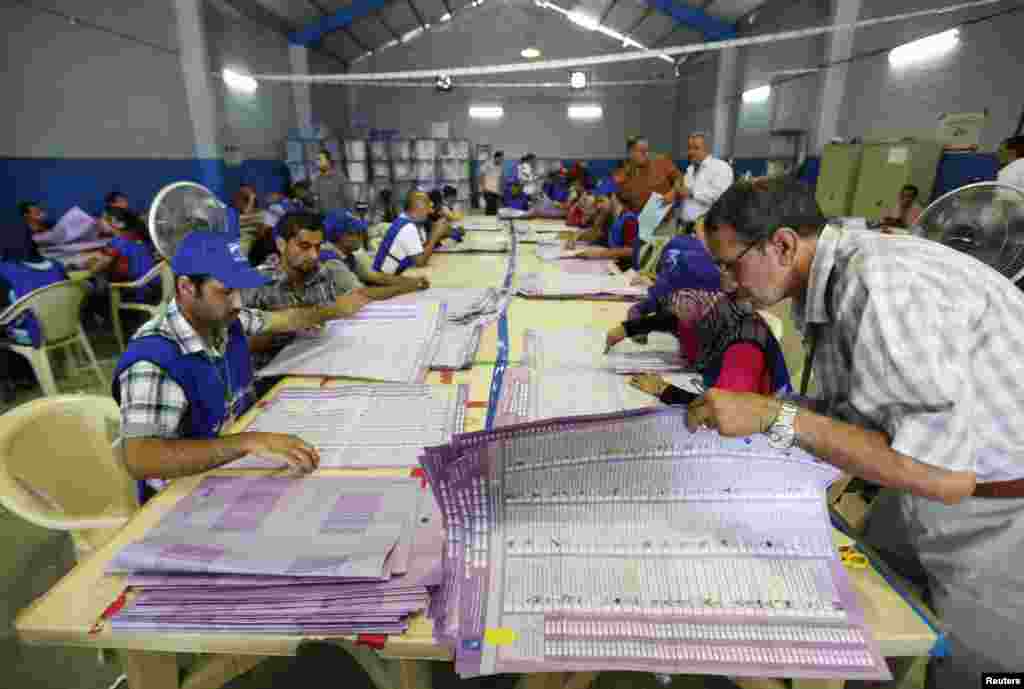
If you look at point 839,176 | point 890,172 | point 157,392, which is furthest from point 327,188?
point 890,172

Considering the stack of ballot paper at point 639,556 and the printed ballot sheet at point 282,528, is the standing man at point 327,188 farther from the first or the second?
the stack of ballot paper at point 639,556

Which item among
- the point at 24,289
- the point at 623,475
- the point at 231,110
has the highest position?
the point at 231,110

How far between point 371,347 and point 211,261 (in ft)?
1.83

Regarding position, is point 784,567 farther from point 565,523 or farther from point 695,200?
point 695,200

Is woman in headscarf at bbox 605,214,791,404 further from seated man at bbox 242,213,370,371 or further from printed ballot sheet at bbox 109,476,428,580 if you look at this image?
seated man at bbox 242,213,370,371

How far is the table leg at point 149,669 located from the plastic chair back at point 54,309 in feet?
10.3

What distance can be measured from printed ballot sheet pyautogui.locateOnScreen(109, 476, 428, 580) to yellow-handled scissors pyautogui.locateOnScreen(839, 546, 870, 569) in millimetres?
676

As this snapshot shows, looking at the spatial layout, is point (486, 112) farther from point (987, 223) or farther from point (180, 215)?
point (987, 223)

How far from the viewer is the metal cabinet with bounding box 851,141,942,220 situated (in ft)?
17.8

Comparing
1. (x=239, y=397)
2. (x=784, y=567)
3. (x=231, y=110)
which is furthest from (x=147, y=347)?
(x=231, y=110)

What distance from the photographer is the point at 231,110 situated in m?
7.57

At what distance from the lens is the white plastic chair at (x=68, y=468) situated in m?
1.18

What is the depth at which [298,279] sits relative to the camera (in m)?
2.19

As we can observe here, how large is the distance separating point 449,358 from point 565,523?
0.90 meters
